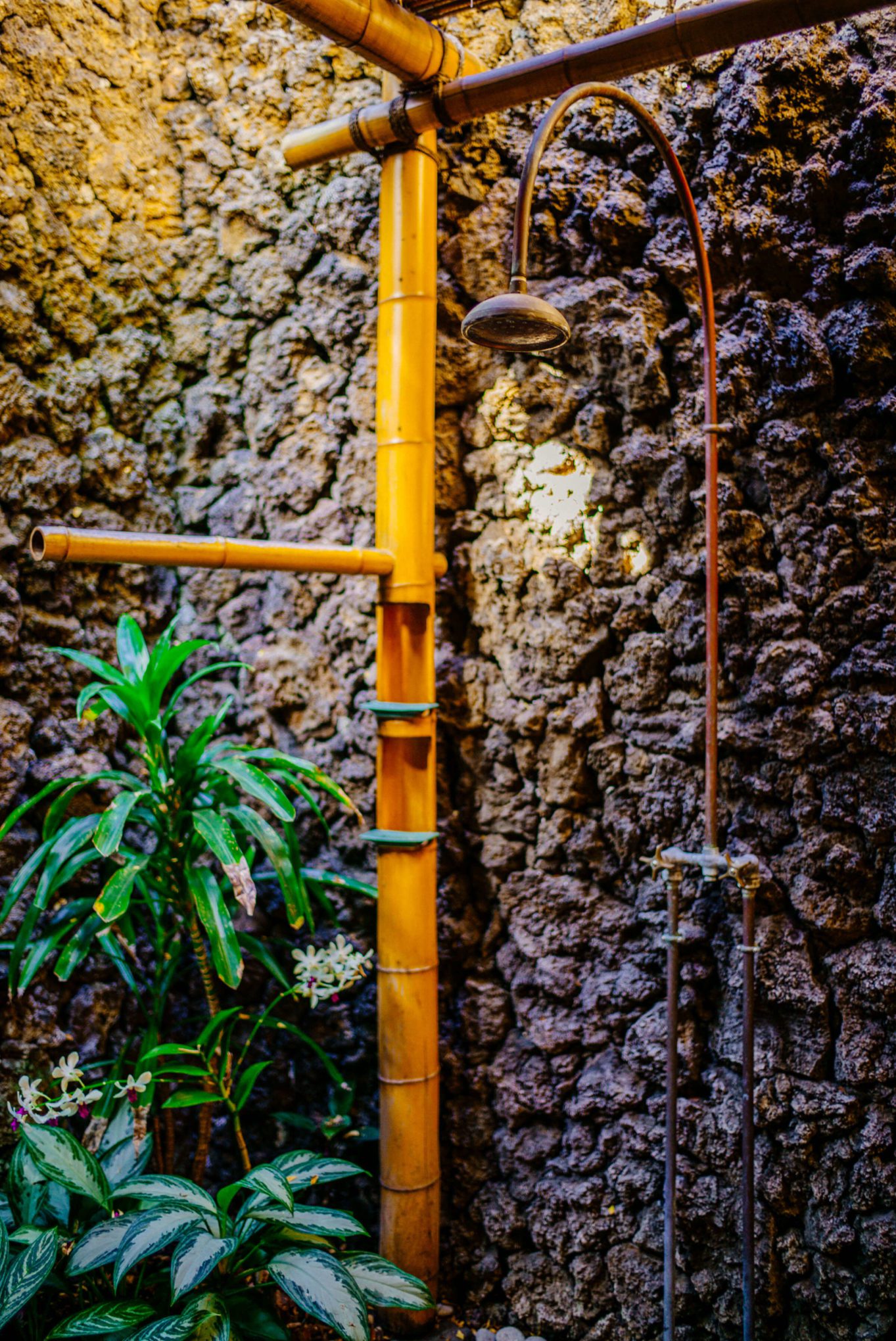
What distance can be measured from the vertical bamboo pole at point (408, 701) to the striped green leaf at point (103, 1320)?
544 mm

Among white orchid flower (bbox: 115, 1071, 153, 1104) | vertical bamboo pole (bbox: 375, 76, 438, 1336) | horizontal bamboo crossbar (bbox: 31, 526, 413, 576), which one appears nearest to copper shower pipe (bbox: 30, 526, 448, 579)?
horizontal bamboo crossbar (bbox: 31, 526, 413, 576)

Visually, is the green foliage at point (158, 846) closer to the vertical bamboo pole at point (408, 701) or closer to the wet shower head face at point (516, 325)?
the vertical bamboo pole at point (408, 701)

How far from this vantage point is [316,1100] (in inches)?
81.4

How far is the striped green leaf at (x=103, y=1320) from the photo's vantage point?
4.55 feet

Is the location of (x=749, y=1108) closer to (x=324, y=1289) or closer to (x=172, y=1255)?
(x=324, y=1289)

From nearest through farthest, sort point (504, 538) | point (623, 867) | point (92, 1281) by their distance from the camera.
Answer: point (92, 1281) → point (623, 867) → point (504, 538)

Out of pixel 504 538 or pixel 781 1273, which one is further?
pixel 504 538

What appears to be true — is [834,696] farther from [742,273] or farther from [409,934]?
[409,934]

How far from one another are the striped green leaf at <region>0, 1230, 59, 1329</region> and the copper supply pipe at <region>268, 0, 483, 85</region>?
6.87ft

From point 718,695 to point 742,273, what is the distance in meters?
0.82

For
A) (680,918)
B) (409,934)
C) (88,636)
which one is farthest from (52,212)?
(680,918)

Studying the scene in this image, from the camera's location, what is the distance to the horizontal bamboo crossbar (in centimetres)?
149

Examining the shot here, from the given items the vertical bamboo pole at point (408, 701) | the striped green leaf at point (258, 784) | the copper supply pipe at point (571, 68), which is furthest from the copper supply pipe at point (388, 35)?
the striped green leaf at point (258, 784)

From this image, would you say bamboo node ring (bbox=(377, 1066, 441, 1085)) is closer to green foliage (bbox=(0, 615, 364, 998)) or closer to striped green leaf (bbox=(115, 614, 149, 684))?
green foliage (bbox=(0, 615, 364, 998))
